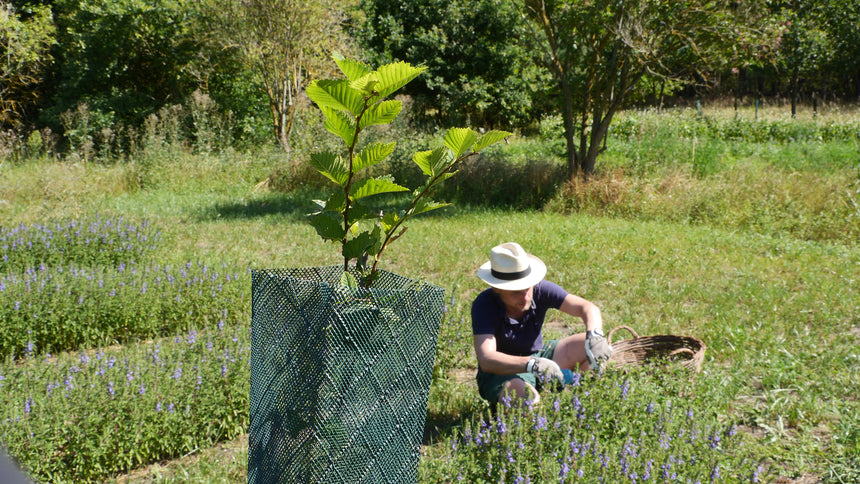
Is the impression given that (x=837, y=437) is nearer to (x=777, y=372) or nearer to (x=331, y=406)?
(x=777, y=372)

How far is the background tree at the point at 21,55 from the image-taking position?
14591mm

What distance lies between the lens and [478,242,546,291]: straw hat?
356cm

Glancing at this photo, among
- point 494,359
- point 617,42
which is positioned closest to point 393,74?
point 494,359

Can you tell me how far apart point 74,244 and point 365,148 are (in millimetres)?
6118

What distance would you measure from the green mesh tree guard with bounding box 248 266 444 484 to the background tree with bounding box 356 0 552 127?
1702 cm

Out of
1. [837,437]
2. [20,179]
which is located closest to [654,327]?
[837,437]

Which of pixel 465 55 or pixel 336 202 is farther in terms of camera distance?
pixel 465 55

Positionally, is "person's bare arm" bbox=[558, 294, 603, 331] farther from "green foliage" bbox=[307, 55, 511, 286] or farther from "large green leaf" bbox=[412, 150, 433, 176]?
"large green leaf" bbox=[412, 150, 433, 176]

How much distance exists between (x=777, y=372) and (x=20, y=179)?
1121 cm

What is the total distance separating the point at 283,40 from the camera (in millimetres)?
13820

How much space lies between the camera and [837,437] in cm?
344

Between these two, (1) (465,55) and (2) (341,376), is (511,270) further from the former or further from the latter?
(1) (465,55)

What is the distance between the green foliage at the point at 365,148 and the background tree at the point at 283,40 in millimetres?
11407

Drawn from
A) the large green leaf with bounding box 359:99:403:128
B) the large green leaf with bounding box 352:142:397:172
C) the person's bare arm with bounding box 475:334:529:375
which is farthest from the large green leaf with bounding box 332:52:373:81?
the person's bare arm with bounding box 475:334:529:375
